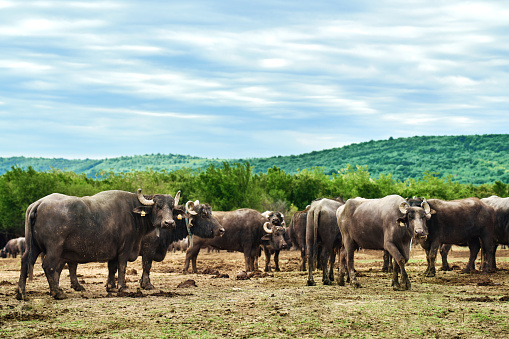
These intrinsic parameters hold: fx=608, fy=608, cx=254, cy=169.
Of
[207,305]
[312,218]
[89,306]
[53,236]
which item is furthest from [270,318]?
[312,218]

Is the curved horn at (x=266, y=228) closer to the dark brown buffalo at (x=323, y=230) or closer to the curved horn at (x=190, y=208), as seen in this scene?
the curved horn at (x=190, y=208)

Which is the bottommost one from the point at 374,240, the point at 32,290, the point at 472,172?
the point at 32,290

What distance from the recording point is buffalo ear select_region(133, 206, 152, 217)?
614 inches

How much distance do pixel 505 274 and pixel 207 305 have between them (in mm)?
13141

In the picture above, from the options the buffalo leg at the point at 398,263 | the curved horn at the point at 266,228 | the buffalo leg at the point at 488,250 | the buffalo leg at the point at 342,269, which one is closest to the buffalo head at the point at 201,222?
the curved horn at the point at 266,228

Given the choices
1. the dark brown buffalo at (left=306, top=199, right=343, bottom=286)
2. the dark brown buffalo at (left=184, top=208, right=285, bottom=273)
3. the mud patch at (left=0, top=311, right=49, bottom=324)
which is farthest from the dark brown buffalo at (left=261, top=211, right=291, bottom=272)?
the mud patch at (left=0, top=311, right=49, bottom=324)

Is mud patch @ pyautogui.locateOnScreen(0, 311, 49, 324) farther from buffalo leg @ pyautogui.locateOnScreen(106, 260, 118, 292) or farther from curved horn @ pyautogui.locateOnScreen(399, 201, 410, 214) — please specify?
curved horn @ pyautogui.locateOnScreen(399, 201, 410, 214)

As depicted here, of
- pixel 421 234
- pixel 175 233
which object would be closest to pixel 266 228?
pixel 175 233

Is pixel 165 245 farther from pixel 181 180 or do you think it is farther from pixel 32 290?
pixel 181 180

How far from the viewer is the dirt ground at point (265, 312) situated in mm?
10227

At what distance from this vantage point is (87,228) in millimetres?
14359

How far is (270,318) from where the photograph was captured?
11.4 metres

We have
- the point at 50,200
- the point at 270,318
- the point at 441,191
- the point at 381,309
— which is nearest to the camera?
the point at 270,318

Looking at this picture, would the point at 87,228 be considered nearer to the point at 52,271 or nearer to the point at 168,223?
the point at 52,271
